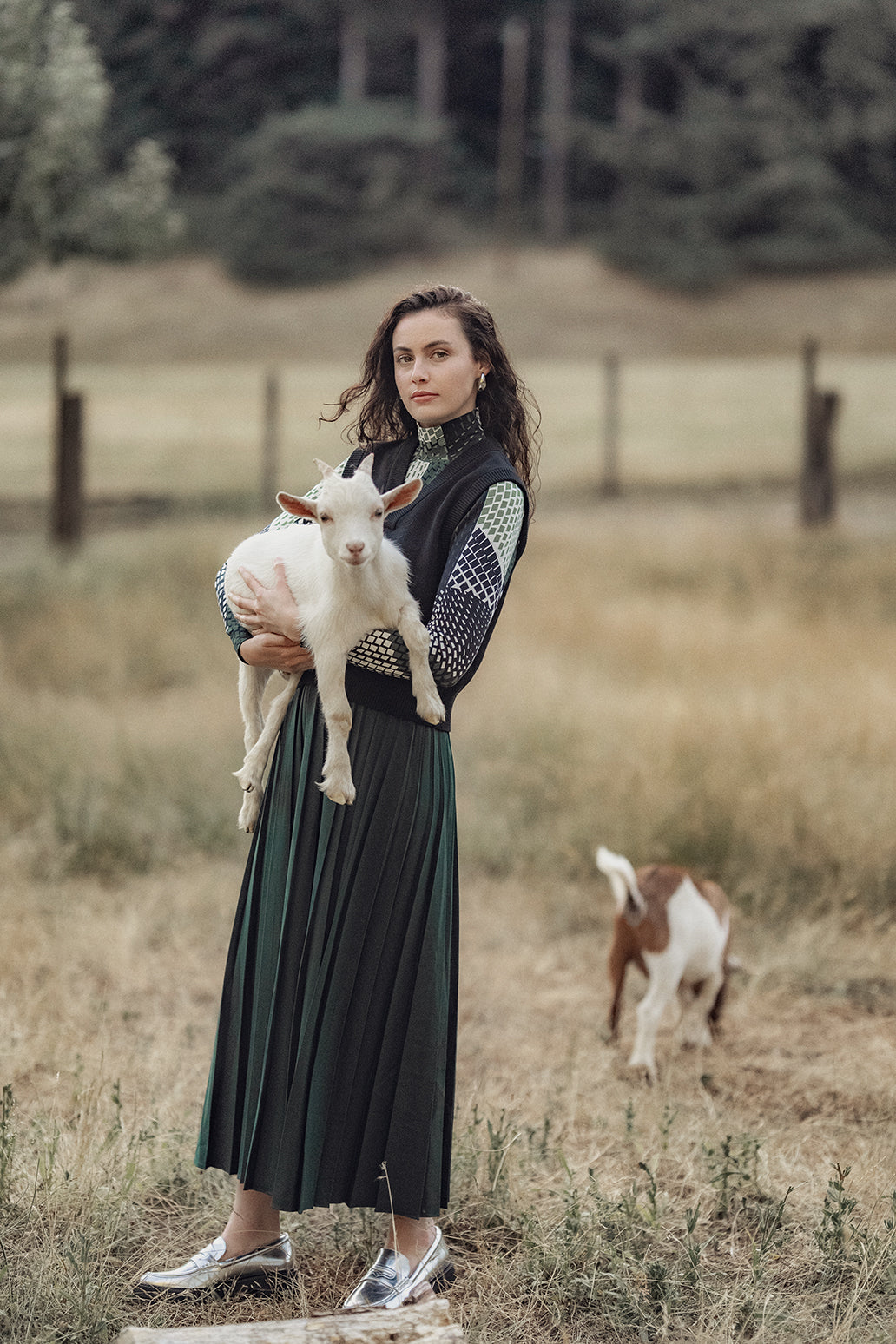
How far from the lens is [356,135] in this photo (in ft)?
113

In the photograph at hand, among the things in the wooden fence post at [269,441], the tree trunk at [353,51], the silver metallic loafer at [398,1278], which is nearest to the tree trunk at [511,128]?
the tree trunk at [353,51]

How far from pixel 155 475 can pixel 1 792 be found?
44.1ft

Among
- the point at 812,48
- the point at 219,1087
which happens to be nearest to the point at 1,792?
the point at 219,1087

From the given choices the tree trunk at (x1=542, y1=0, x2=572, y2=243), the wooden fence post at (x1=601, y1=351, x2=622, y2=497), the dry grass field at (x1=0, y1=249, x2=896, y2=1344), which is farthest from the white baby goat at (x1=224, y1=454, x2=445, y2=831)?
the tree trunk at (x1=542, y1=0, x2=572, y2=243)

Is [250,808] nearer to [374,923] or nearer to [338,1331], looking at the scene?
[374,923]

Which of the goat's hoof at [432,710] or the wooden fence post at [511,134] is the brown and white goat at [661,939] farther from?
the wooden fence post at [511,134]

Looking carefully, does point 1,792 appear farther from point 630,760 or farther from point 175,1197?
point 175,1197

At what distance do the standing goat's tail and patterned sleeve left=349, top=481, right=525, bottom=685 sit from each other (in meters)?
1.71

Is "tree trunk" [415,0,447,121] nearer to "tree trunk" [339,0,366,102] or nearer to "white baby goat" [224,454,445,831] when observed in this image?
"tree trunk" [339,0,366,102]

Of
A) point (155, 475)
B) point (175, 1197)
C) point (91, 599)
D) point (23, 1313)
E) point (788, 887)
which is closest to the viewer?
point (23, 1313)

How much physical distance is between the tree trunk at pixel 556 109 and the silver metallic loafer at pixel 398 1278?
3556 cm

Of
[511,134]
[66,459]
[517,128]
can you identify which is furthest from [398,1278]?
[517,128]

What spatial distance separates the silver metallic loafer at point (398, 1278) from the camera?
2.67 meters

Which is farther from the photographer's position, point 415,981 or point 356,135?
point 356,135
